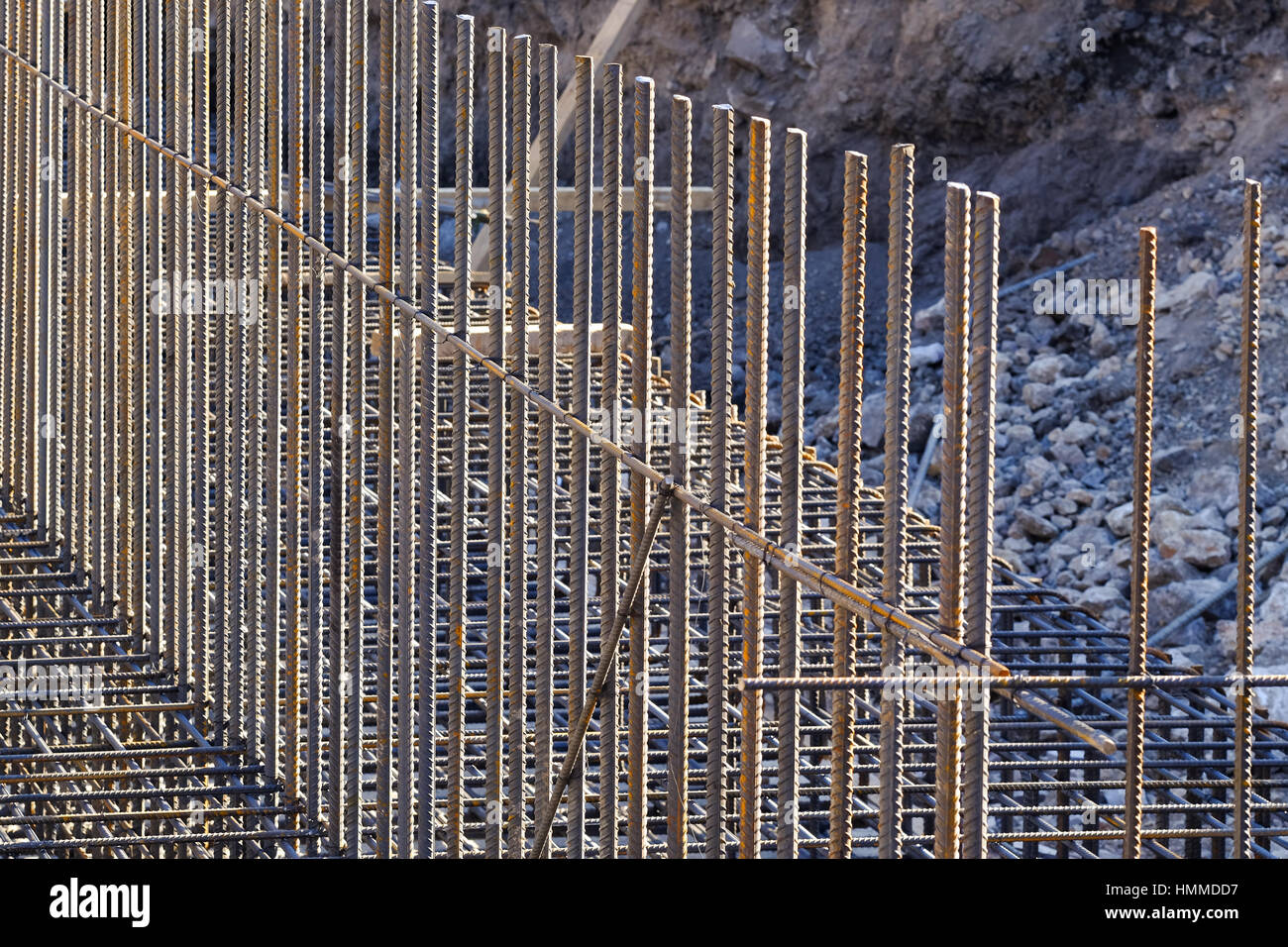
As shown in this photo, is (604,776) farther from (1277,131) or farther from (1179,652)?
(1277,131)

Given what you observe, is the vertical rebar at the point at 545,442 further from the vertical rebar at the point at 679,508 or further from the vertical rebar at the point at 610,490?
the vertical rebar at the point at 679,508

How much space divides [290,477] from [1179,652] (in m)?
7.70

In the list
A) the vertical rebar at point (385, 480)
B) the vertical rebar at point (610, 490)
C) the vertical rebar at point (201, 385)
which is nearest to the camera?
the vertical rebar at point (610, 490)

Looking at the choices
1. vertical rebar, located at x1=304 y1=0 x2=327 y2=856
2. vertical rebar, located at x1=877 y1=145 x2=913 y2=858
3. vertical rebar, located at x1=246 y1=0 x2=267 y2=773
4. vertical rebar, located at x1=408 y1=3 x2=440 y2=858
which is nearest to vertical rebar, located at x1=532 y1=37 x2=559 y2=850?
vertical rebar, located at x1=408 y1=3 x2=440 y2=858

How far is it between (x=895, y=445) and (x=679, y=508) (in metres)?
0.84

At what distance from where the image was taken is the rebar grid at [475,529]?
3807mm

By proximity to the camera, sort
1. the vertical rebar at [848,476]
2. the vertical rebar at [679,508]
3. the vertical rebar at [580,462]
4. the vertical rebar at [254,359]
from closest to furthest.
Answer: the vertical rebar at [848,476]
the vertical rebar at [679,508]
the vertical rebar at [580,462]
the vertical rebar at [254,359]

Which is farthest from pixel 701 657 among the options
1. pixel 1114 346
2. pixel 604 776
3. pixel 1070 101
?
pixel 1070 101

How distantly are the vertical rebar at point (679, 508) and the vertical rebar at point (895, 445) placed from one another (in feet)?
2.16

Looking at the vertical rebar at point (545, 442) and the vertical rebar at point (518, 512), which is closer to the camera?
the vertical rebar at point (545, 442)

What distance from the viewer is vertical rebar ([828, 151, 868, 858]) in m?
3.78

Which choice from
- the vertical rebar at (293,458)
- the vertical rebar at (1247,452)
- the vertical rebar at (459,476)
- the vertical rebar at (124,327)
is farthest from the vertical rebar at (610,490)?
the vertical rebar at (124,327)

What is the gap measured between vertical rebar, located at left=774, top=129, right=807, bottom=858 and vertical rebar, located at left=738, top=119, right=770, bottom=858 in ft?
0.19

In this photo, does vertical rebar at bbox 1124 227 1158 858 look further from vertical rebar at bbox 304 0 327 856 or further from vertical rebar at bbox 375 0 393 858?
vertical rebar at bbox 304 0 327 856
